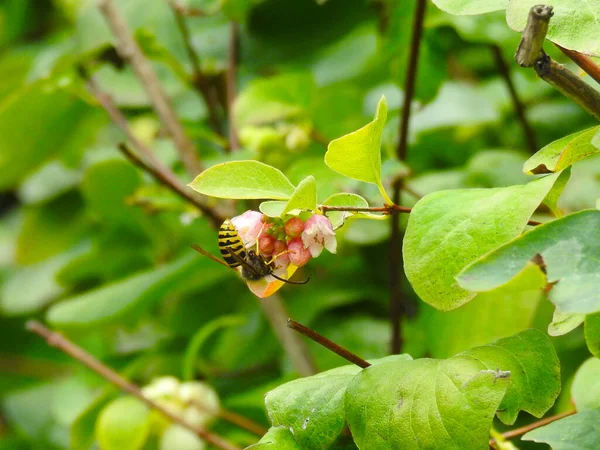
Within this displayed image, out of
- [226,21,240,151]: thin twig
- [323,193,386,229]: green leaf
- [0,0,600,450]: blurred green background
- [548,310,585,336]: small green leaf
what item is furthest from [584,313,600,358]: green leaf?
[226,21,240,151]: thin twig

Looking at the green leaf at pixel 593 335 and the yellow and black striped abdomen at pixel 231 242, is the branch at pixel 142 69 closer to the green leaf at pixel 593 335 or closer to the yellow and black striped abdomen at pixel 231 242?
the yellow and black striped abdomen at pixel 231 242

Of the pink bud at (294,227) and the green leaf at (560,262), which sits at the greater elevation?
the green leaf at (560,262)

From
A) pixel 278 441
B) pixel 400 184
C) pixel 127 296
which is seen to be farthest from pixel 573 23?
pixel 127 296

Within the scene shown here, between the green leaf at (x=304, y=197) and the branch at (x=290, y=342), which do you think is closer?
Answer: the green leaf at (x=304, y=197)

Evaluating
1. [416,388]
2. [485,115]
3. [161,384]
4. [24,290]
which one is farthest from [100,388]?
[416,388]

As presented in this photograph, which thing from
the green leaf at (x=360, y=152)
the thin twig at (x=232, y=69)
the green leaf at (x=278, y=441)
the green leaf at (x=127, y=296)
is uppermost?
the green leaf at (x=360, y=152)

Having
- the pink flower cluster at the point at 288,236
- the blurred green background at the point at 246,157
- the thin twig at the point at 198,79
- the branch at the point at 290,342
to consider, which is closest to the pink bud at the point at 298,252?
the pink flower cluster at the point at 288,236

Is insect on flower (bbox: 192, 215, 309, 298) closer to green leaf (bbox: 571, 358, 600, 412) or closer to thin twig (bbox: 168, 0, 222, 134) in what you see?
green leaf (bbox: 571, 358, 600, 412)
